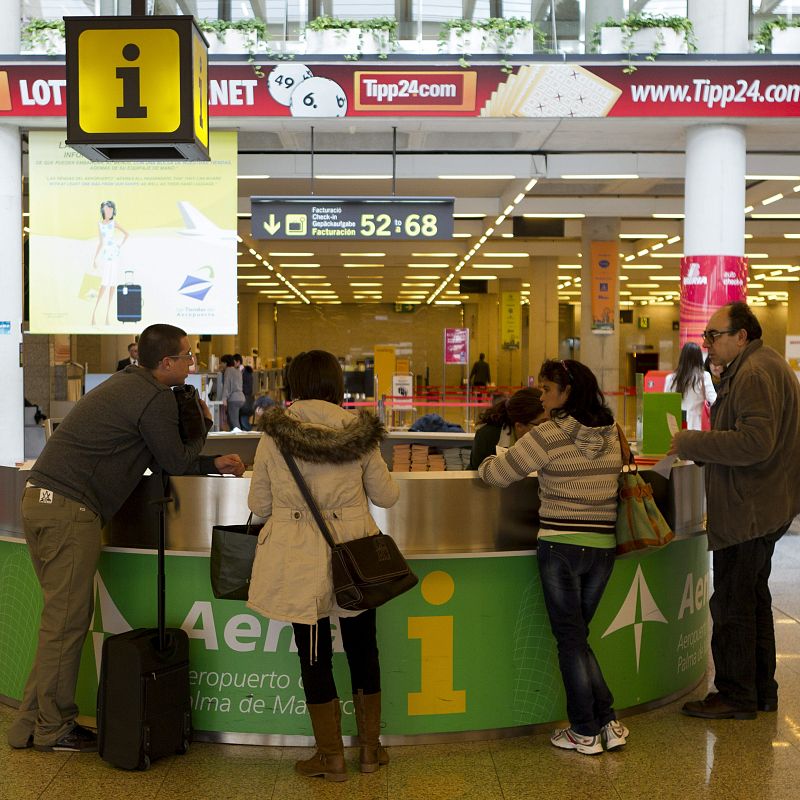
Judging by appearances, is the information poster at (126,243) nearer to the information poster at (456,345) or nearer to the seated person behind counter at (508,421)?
the seated person behind counter at (508,421)

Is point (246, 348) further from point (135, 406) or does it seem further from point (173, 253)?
point (135, 406)

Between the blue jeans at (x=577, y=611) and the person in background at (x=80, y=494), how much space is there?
1344mm

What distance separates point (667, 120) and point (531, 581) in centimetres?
655

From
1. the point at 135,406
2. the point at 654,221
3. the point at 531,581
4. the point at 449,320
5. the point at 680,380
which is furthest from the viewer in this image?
the point at 449,320

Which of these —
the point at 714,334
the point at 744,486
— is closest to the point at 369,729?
the point at 744,486

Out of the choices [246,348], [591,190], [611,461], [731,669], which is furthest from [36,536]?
[246,348]

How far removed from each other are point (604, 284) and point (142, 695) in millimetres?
14265

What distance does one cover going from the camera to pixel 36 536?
364cm

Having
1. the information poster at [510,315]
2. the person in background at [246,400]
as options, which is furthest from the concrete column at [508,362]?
the person in background at [246,400]

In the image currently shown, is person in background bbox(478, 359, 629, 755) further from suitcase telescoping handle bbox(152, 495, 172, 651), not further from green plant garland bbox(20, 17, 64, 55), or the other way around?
green plant garland bbox(20, 17, 64, 55)

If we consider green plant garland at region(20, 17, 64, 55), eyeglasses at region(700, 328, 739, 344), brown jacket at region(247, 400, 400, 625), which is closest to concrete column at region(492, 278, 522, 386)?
green plant garland at region(20, 17, 64, 55)

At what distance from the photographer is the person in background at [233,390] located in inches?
651

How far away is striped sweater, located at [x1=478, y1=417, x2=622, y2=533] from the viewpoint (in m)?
3.63

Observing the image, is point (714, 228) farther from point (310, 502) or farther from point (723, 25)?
point (310, 502)
